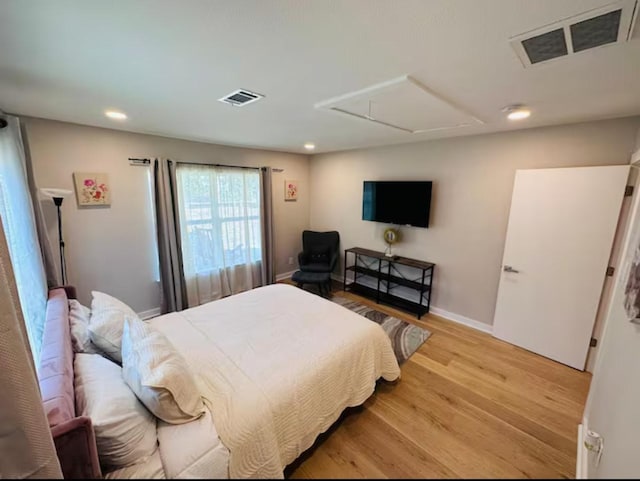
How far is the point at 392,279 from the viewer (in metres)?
3.94

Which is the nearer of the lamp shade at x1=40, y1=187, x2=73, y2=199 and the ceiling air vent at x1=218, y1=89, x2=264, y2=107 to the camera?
the ceiling air vent at x1=218, y1=89, x2=264, y2=107

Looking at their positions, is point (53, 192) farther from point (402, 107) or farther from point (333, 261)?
point (333, 261)

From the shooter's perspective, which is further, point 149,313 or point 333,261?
point 333,261

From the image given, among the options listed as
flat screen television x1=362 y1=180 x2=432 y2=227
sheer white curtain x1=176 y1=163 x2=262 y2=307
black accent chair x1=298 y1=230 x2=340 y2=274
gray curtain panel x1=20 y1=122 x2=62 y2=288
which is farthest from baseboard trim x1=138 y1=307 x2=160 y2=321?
flat screen television x1=362 y1=180 x2=432 y2=227

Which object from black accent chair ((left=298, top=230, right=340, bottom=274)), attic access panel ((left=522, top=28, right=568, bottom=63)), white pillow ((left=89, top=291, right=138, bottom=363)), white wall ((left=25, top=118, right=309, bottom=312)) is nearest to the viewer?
attic access panel ((left=522, top=28, right=568, bottom=63))

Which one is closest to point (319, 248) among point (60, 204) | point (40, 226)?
point (60, 204)

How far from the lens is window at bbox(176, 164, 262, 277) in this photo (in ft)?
11.9

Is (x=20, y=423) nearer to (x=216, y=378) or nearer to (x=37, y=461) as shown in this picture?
(x=37, y=461)

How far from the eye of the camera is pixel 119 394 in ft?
3.99

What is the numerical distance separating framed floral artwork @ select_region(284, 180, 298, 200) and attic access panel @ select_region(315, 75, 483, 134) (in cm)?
245

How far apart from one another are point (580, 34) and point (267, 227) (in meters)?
3.92

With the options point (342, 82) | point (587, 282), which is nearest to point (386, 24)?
point (342, 82)

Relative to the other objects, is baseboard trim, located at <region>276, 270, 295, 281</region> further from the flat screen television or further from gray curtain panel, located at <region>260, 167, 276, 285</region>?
the flat screen television

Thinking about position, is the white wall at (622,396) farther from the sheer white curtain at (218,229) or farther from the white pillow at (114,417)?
the sheer white curtain at (218,229)
